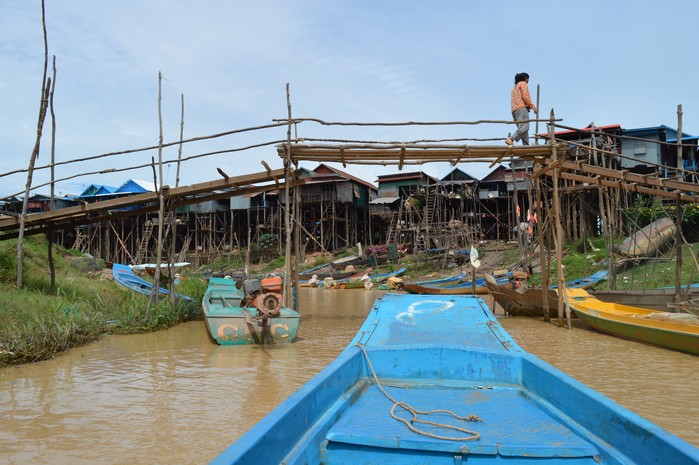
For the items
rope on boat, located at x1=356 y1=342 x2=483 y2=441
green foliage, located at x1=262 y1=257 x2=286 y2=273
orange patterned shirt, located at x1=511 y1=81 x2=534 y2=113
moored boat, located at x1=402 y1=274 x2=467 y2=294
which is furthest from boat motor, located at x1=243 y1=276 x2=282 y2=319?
green foliage, located at x1=262 y1=257 x2=286 y2=273

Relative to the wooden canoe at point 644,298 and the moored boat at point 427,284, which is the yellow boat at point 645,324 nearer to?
the wooden canoe at point 644,298

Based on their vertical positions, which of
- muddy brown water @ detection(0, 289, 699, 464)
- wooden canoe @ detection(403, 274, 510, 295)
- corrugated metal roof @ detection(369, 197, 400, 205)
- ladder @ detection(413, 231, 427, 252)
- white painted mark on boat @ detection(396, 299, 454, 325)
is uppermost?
corrugated metal roof @ detection(369, 197, 400, 205)

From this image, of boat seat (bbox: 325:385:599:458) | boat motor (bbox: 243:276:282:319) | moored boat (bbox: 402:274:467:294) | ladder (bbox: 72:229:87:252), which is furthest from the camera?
ladder (bbox: 72:229:87:252)

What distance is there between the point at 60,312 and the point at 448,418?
24.3ft

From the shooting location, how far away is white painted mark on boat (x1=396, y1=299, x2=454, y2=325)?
261 inches

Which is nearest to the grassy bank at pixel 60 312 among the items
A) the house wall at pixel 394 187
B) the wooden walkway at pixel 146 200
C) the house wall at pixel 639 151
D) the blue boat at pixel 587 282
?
the wooden walkway at pixel 146 200

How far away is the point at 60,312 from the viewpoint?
8.32 m

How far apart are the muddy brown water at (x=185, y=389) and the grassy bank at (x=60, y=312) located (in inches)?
11.3

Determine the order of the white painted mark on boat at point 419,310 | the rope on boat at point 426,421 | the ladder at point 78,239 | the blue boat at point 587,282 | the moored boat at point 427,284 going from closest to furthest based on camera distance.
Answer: the rope on boat at point 426,421 < the white painted mark on boat at point 419,310 < the blue boat at point 587,282 < the moored boat at point 427,284 < the ladder at point 78,239

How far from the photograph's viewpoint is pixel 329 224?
35.2 m

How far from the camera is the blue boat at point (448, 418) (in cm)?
255

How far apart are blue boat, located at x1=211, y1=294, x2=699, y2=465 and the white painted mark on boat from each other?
137cm

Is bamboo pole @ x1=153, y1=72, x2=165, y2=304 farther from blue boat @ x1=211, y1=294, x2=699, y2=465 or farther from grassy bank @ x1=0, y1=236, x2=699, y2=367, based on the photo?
blue boat @ x1=211, y1=294, x2=699, y2=465

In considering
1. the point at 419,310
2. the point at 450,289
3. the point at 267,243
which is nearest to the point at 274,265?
the point at 267,243
